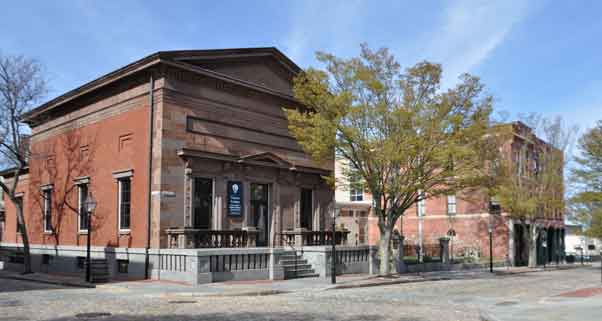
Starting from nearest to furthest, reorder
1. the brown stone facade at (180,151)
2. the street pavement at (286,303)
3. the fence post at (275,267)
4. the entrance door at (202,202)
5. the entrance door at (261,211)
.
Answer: the street pavement at (286,303) < the fence post at (275,267) < the brown stone facade at (180,151) < the entrance door at (202,202) < the entrance door at (261,211)

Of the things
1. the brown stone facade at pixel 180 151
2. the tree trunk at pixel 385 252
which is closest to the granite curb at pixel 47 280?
the brown stone facade at pixel 180 151

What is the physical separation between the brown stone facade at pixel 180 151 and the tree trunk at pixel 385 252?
478 centimetres

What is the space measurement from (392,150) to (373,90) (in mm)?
2722

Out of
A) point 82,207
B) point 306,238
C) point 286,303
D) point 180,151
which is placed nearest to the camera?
point 286,303

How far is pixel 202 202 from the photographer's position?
25.6m

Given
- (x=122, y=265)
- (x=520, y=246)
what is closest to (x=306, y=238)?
(x=122, y=265)

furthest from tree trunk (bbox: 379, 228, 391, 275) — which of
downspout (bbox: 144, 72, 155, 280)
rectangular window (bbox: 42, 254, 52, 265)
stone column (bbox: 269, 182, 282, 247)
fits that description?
rectangular window (bbox: 42, 254, 52, 265)

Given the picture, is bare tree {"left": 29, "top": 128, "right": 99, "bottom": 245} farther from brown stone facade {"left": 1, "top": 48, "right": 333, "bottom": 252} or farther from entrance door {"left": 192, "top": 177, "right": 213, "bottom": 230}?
entrance door {"left": 192, "top": 177, "right": 213, "bottom": 230}

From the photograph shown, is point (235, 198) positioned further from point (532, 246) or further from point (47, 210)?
point (532, 246)

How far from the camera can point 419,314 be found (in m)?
14.3

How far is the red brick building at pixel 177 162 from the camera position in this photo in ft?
80.3

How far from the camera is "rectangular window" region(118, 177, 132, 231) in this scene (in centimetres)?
2576

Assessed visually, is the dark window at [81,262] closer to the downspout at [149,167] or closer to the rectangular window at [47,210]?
the rectangular window at [47,210]

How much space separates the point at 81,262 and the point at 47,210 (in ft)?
19.7
